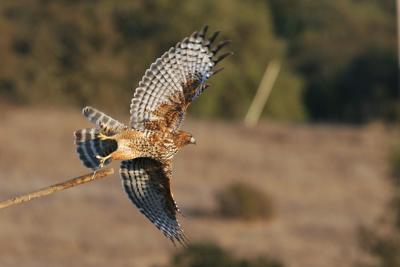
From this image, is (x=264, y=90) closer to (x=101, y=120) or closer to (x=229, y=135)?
(x=229, y=135)

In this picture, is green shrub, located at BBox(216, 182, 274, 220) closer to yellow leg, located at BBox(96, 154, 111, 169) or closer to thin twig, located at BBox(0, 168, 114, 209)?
yellow leg, located at BBox(96, 154, 111, 169)

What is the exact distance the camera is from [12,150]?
2553cm

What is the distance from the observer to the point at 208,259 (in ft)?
44.9

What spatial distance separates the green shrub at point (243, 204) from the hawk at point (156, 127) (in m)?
15.5

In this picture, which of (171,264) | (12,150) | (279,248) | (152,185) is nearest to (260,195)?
(279,248)

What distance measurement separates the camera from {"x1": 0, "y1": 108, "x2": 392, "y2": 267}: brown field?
18297mm

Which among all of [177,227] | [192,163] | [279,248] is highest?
[192,163]

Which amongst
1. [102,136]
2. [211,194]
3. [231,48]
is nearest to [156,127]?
[102,136]

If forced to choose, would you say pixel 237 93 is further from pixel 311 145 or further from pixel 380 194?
pixel 380 194

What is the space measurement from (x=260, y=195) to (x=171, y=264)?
327 inches

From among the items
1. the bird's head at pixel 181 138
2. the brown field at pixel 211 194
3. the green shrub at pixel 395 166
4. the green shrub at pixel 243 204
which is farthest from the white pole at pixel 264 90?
the bird's head at pixel 181 138

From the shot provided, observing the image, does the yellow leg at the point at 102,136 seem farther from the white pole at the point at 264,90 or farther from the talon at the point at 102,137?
the white pole at the point at 264,90

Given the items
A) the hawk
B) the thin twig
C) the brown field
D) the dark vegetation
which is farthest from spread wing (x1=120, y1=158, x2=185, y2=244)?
the dark vegetation

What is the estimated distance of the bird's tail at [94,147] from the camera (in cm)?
627
